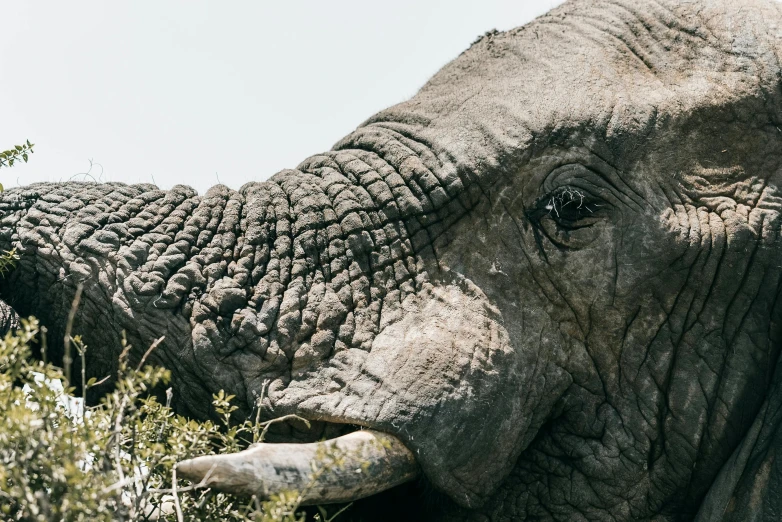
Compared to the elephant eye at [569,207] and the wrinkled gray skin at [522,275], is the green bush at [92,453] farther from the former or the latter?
the elephant eye at [569,207]

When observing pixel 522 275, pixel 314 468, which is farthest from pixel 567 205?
pixel 314 468

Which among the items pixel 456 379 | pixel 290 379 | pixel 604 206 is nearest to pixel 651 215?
pixel 604 206

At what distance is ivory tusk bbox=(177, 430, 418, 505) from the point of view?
3605mm

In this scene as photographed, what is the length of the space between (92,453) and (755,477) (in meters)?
2.59

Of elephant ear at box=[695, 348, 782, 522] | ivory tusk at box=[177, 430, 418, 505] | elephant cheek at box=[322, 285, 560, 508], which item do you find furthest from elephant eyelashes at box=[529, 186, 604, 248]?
ivory tusk at box=[177, 430, 418, 505]

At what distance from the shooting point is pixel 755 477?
4.65m

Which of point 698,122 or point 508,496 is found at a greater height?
point 698,122

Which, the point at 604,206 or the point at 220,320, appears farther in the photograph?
the point at 604,206

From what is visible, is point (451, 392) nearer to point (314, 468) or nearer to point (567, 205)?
point (314, 468)

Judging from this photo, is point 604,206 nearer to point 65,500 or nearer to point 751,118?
point 751,118

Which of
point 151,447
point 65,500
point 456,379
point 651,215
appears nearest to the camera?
point 65,500

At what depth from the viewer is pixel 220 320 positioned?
4453mm

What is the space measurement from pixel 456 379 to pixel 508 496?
778 millimetres

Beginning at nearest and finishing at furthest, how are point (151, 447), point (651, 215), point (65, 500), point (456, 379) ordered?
point (65, 500), point (151, 447), point (456, 379), point (651, 215)
